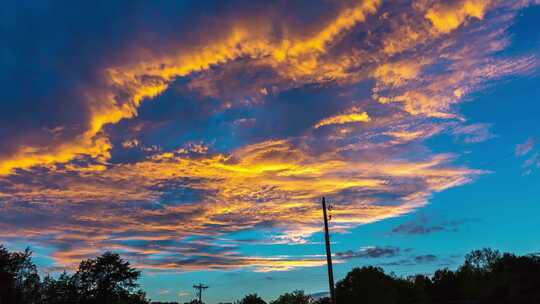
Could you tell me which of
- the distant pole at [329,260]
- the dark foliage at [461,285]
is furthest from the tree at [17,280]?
the dark foliage at [461,285]

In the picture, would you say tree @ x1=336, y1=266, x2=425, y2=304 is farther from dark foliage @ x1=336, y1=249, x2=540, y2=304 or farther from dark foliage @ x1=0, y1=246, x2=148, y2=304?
dark foliage @ x1=0, y1=246, x2=148, y2=304

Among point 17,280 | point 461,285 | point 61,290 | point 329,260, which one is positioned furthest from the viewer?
point 461,285

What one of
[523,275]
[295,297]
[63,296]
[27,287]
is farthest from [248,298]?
[523,275]

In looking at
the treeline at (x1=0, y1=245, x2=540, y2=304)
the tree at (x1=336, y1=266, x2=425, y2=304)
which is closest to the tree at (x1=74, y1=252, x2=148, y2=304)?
the treeline at (x1=0, y1=245, x2=540, y2=304)

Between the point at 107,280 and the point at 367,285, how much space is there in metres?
53.3

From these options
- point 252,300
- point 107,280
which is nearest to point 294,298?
point 252,300

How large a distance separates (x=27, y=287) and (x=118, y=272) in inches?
1303

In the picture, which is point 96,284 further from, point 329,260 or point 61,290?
point 329,260

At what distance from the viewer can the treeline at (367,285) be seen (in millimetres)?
56188

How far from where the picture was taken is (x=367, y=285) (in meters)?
97.8

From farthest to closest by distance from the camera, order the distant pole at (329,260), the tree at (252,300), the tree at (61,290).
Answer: the tree at (252,300)
the tree at (61,290)
the distant pole at (329,260)

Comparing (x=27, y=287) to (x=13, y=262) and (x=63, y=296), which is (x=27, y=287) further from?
(x=63, y=296)

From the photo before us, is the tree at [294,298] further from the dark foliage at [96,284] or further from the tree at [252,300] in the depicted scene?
the dark foliage at [96,284]

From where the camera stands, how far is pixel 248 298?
15662 cm
